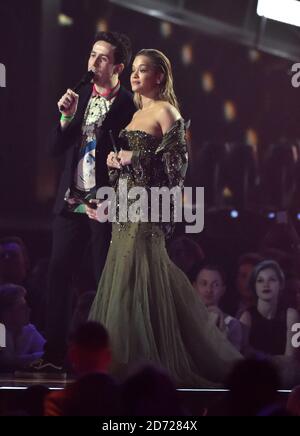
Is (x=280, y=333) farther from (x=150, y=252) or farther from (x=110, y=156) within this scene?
(x=110, y=156)

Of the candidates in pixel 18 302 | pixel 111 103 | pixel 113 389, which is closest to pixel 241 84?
pixel 111 103

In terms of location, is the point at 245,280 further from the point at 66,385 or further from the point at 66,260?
the point at 66,385

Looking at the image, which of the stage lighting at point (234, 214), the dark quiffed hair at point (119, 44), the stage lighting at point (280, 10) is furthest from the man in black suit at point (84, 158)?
the stage lighting at point (280, 10)

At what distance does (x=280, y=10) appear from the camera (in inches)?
226

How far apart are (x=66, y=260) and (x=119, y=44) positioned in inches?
50.6

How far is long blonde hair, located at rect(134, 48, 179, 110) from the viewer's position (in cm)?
541

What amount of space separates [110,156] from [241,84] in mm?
941

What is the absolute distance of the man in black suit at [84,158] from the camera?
17.7ft

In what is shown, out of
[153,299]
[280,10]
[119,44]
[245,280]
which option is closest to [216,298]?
[245,280]

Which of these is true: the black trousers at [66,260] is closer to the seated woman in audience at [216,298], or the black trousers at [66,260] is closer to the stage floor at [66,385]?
the stage floor at [66,385]

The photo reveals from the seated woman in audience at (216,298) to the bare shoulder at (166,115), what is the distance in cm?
87

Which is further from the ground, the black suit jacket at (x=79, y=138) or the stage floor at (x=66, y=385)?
the black suit jacket at (x=79, y=138)

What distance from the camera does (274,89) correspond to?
5699 mm
